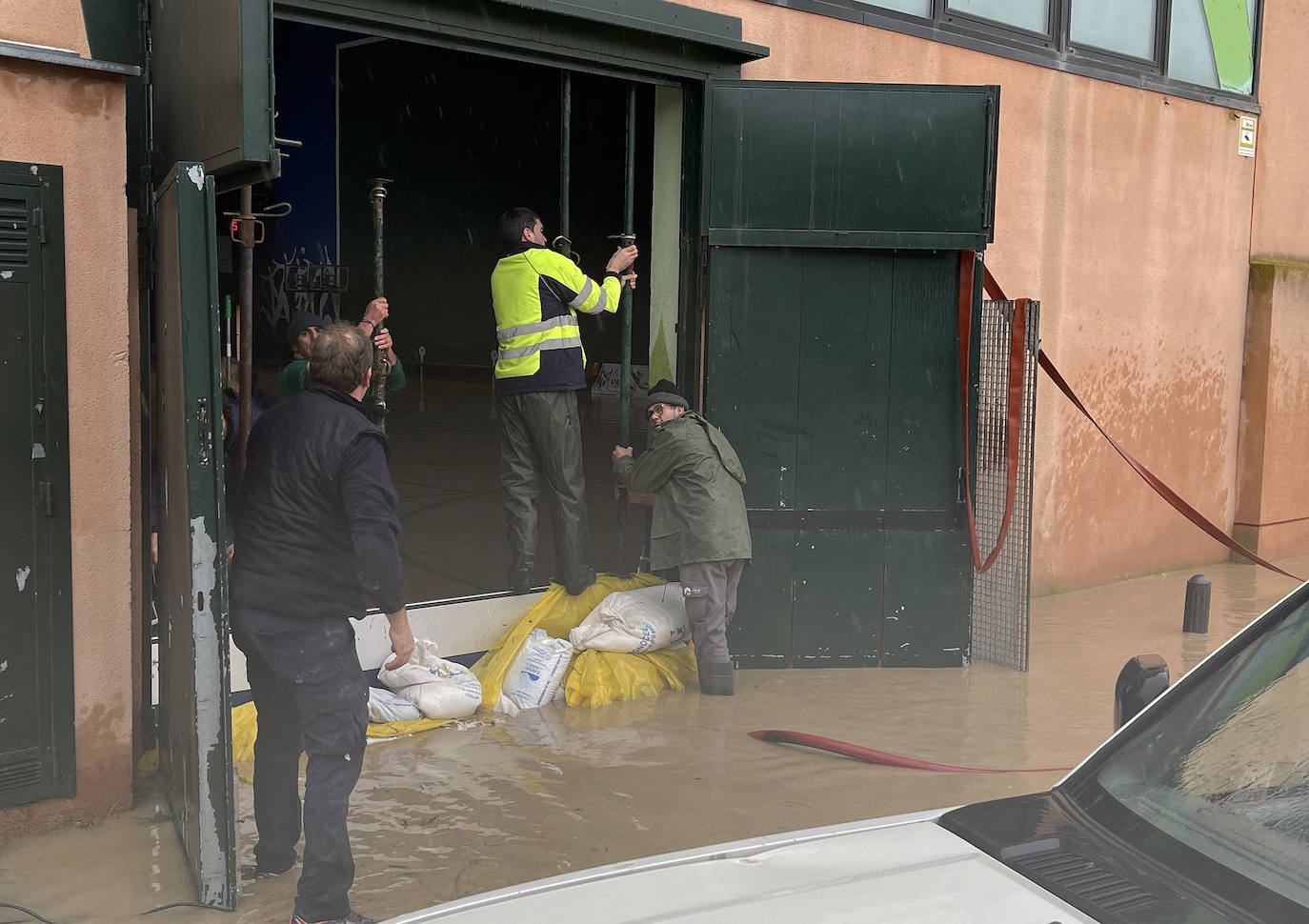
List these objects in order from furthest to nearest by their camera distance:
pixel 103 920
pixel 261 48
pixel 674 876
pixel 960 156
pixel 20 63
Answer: pixel 960 156
pixel 20 63
pixel 103 920
pixel 261 48
pixel 674 876

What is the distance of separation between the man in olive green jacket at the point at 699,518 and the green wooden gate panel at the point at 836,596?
0.55 metres

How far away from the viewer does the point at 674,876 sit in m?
2.25

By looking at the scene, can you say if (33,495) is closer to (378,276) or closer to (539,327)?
(378,276)

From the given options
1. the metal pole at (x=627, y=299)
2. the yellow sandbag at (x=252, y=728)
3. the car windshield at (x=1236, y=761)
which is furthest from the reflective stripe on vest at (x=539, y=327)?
the car windshield at (x=1236, y=761)

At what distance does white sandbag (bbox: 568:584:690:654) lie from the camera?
635 cm

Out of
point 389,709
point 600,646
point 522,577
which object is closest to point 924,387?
point 600,646

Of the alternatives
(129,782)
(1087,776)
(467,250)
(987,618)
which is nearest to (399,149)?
(467,250)

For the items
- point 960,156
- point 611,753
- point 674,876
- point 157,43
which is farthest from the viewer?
point 960,156

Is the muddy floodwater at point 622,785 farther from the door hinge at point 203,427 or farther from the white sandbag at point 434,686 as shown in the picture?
the door hinge at point 203,427

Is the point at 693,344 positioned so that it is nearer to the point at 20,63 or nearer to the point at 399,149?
the point at 20,63

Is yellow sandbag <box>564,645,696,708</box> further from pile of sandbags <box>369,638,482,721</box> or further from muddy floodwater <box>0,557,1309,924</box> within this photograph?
pile of sandbags <box>369,638,482,721</box>

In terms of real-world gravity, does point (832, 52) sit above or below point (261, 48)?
above

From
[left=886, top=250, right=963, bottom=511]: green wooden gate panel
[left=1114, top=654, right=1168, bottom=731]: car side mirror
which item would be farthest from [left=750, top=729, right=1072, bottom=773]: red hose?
[left=1114, top=654, right=1168, bottom=731]: car side mirror

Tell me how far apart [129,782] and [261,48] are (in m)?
2.77
